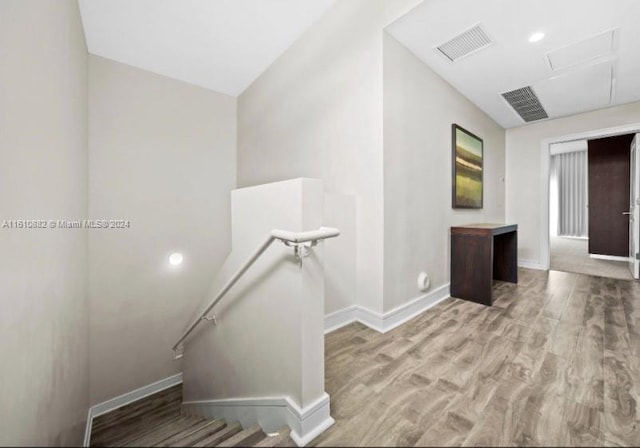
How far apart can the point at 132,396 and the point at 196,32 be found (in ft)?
15.1

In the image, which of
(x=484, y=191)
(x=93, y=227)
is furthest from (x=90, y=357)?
(x=484, y=191)

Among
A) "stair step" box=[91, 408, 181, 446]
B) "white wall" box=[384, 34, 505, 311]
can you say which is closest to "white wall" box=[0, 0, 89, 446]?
"stair step" box=[91, 408, 181, 446]

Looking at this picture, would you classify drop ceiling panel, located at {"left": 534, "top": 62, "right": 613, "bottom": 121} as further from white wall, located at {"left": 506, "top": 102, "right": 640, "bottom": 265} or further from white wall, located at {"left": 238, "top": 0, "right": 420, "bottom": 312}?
white wall, located at {"left": 238, "top": 0, "right": 420, "bottom": 312}

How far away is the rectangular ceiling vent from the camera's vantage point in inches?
90.0

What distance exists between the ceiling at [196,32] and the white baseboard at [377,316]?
3.00 m

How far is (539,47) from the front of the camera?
2.48 m

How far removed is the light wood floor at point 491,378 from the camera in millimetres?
1170

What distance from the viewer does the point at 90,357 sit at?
3021 millimetres

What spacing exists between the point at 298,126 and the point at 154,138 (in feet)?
6.76

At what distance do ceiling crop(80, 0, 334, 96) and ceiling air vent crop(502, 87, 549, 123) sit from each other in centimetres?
278

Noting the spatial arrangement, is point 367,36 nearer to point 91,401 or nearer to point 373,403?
point 373,403

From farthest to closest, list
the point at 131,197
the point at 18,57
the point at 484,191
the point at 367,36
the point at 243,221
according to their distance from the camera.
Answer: the point at 484,191
the point at 131,197
the point at 367,36
the point at 243,221
the point at 18,57

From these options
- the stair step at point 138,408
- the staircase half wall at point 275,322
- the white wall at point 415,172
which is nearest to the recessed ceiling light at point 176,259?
the stair step at point 138,408

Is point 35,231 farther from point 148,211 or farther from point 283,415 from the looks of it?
point 148,211
